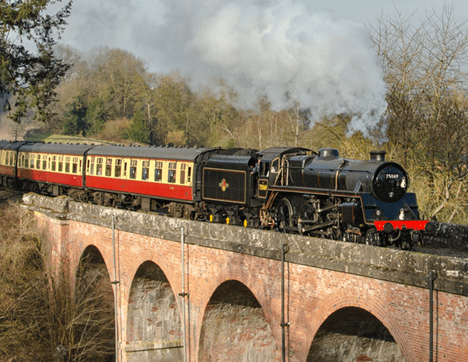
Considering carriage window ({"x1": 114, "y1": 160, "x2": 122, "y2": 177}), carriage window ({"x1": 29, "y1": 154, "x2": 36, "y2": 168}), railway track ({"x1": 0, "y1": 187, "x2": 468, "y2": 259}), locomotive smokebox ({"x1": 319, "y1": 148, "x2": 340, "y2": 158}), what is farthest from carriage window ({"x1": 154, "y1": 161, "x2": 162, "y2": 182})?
carriage window ({"x1": 29, "y1": 154, "x2": 36, "y2": 168})

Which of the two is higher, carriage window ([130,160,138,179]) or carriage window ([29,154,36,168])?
carriage window ([29,154,36,168])

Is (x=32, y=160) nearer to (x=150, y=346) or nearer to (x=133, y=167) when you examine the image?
(x=133, y=167)

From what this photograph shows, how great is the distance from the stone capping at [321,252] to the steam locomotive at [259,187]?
5.43 ft

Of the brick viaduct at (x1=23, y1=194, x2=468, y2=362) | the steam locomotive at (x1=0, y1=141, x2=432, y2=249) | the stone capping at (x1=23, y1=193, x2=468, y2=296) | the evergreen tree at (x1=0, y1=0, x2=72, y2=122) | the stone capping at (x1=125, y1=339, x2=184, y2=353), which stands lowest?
the stone capping at (x1=125, y1=339, x2=184, y2=353)

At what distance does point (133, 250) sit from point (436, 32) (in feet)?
53.4

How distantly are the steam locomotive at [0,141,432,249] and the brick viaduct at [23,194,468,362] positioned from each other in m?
1.91

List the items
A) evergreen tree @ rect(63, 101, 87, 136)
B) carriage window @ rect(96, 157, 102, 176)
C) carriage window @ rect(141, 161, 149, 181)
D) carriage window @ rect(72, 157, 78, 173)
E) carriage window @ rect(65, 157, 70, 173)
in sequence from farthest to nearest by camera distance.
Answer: evergreen tree @ rect(63, 101, 87, 136)
carriage window @ rect(65, 157, 70, 173)
carriage window @ rect(72, 157, 78, 173)
carriage window @ rect(96, 157, 102, 176)
carriage window @ rect(141, 161, 149, 181)

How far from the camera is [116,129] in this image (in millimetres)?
60531

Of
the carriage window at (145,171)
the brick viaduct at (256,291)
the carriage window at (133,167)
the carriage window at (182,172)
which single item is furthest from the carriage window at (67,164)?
the carriage window at (182,172)

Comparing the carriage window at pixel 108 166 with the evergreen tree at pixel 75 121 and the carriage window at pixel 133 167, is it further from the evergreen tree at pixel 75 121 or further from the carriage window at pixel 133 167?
the evergreen tree at pixel 75 121

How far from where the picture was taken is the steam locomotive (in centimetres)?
1283

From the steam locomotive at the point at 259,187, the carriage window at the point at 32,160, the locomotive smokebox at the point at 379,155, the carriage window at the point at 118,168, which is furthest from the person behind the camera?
the carriage window at the point at 32,160

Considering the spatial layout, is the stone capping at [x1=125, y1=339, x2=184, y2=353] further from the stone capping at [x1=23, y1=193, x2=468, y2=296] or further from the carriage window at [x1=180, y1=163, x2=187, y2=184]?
the carriage window at [x1=180, y1=163, x2=187, y2=184]

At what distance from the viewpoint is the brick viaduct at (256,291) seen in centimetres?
941
